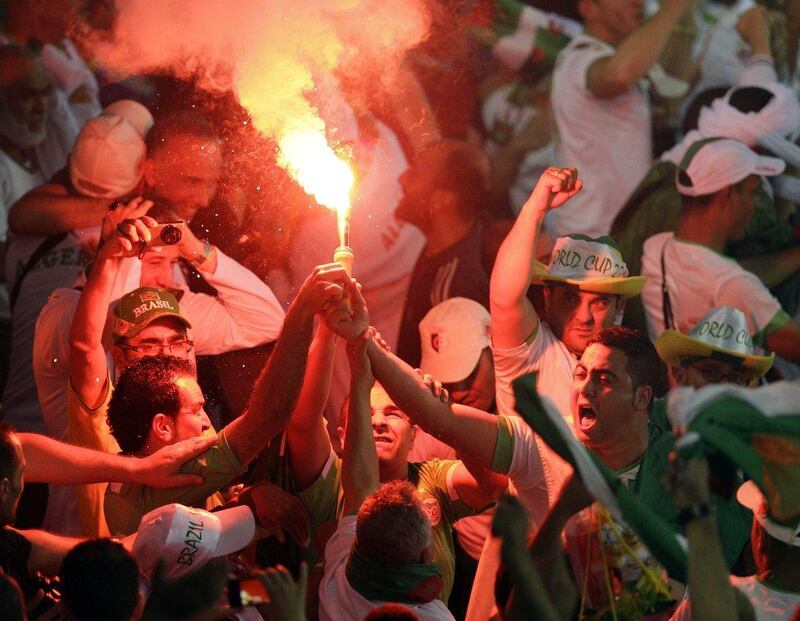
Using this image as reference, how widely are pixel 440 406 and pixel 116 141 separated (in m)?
2.62

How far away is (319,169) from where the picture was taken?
15.8ft

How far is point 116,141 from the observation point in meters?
5.83

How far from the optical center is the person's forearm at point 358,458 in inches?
149

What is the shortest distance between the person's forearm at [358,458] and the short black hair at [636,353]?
0.86 m

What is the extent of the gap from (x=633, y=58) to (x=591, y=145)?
0.56 m

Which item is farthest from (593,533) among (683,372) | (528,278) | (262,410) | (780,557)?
(683,372)

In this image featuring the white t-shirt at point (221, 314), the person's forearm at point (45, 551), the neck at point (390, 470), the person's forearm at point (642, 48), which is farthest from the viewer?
the person's forearm at point (642, 48)

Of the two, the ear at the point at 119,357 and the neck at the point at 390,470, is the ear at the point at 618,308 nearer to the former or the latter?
the neck at the point at 390,470

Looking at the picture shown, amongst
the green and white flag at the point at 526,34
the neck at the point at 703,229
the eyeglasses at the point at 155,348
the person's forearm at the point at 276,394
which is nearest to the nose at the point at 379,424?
the person's forearm at the point at 276,394

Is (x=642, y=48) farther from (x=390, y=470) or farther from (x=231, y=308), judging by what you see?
(x=390, y=470)

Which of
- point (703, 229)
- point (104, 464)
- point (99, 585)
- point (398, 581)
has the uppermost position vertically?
point (99, 585)

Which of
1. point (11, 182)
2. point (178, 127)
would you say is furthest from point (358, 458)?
point (11, 182)

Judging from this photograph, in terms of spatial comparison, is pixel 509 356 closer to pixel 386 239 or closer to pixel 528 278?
pixel 528 278

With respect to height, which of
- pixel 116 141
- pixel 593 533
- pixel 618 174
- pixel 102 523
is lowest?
pixel 618 174
